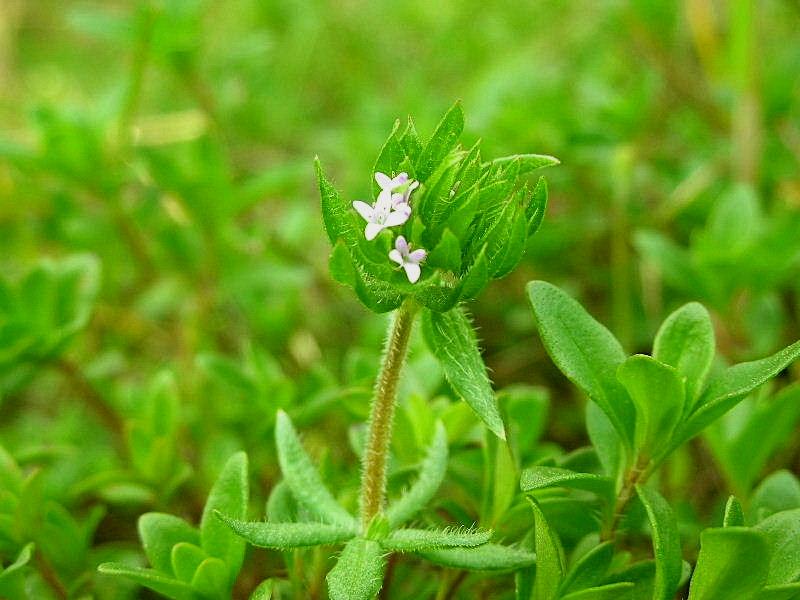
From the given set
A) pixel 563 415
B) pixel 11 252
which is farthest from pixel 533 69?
pixel 11 252

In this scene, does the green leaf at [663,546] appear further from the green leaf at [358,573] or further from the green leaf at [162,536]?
the green leaf at [162,536]

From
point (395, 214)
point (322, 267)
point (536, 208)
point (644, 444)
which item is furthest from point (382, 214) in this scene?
point (322, 267)

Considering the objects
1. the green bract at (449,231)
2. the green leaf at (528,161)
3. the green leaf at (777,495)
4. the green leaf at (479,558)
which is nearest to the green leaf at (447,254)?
the green bract at (449,231)

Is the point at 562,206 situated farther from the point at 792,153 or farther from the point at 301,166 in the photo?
the point at 301,166

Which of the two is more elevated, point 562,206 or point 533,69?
point 533,69

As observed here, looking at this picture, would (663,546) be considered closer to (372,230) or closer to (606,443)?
(606,443)

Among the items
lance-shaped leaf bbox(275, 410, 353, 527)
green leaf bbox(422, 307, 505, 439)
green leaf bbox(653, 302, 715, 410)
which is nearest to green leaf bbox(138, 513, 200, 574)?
lance-shaped leaf bbox(275, 410, 353, 527)
